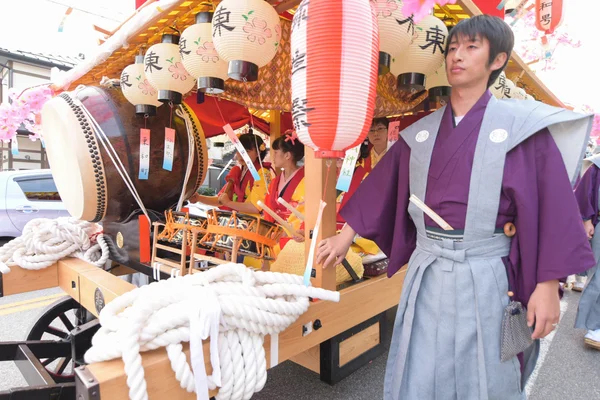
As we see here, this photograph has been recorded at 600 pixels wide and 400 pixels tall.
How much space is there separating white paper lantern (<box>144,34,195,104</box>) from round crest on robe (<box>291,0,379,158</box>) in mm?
1026

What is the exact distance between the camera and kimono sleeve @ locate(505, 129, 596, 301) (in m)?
1.23

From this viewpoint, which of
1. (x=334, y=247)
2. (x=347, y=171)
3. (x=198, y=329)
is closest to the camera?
(x=198, y=329)

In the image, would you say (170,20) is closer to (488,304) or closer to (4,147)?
(488,304)

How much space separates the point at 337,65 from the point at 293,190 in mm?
1797

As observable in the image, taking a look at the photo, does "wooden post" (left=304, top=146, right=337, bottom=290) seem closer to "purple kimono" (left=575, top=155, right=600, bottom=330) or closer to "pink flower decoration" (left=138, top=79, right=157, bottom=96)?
"pink flower decoration" (left=138, top=79, right=157, bottom=96)

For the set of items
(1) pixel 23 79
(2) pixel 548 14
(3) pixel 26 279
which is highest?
(1) pixel 23 79

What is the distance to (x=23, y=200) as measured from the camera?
547 centimetres

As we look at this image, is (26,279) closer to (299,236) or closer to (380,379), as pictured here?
(299,236)

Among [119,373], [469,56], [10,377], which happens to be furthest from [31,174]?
[469,56]

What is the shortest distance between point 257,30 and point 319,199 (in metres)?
0.80

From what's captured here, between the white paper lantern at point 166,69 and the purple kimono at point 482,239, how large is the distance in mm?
1402

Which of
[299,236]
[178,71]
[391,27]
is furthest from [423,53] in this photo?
[178,71]

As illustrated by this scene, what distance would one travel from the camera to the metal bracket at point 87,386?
934 mm

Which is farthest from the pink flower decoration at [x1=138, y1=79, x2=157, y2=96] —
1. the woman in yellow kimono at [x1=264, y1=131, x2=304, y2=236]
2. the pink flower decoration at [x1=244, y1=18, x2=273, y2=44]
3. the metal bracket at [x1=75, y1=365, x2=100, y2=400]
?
the metal bracket at [x1=75, y1=365, x2=100, y2=400]
